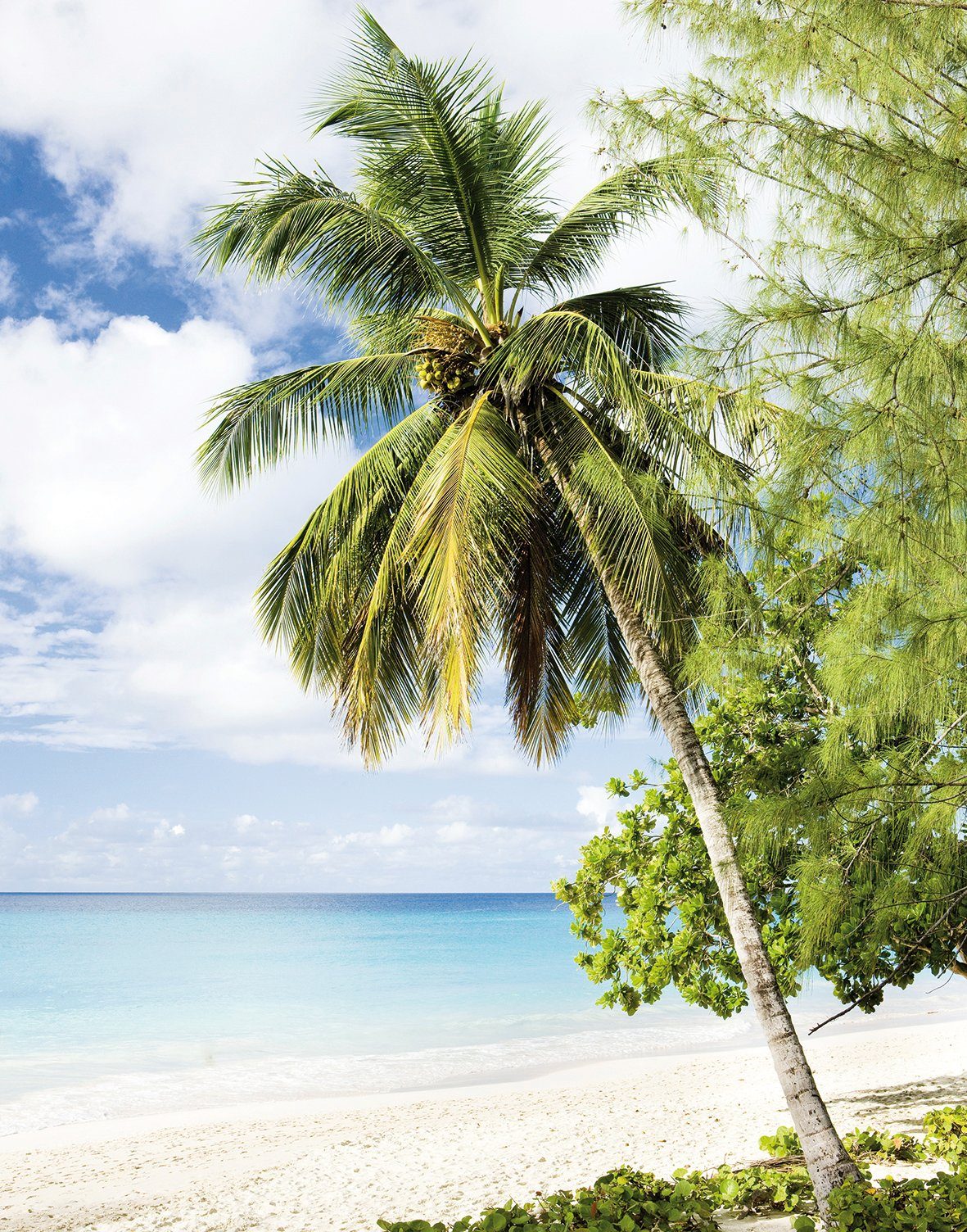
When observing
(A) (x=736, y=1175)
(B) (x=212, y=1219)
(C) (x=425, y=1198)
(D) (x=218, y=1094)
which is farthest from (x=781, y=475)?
(D) (x=218, y=1094)

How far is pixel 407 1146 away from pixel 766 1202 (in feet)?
15.8

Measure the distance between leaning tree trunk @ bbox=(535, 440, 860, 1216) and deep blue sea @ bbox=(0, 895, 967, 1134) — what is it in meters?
0.86

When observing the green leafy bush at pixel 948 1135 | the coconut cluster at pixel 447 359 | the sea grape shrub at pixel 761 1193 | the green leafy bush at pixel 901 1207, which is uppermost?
the coconut cluster at pixel 447 359

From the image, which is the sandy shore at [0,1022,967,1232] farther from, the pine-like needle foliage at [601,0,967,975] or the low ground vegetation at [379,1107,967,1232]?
the pine-like needle foliage at [601,0,967,975]

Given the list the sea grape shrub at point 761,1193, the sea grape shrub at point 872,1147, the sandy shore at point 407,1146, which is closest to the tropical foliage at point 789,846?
the sea grape shrub at point 872,1147

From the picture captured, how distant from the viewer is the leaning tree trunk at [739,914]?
454cm

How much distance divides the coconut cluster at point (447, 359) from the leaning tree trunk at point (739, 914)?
3.98ft

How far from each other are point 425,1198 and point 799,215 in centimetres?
722

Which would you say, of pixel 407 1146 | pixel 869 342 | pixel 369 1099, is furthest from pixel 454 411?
pixel 369 1099

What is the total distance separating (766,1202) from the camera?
5.03m

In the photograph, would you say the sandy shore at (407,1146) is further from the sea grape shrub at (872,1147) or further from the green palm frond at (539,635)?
the green palm frond at (539,635)

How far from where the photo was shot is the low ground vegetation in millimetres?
3512

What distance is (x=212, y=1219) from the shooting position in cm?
662

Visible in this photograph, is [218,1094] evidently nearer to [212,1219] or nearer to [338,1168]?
[338,1168]
